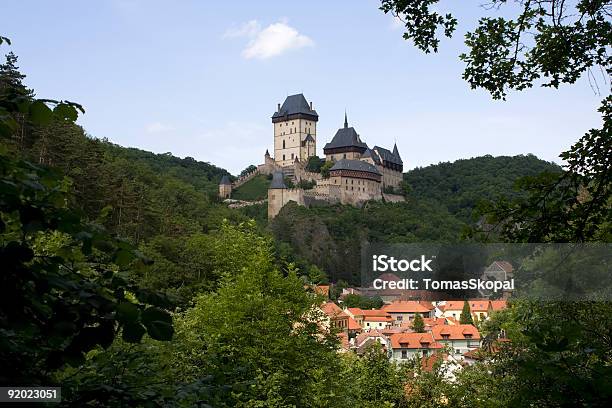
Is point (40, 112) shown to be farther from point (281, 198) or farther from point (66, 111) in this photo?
point (281, 198)

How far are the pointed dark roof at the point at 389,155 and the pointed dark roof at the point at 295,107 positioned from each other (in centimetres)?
1301

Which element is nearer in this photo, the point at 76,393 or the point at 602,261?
the point at 76,393

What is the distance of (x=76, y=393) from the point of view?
12.1 ft

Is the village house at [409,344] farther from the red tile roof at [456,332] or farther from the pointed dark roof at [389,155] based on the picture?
the pointed dark roof at [389,155]

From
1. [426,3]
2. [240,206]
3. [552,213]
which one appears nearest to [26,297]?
[552,213]

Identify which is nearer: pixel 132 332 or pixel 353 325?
pixel 132 332

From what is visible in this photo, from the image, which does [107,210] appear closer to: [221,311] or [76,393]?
[76,393]

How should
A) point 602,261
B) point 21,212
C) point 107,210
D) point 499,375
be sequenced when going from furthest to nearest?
point 499,375, point 602,261, point 107,210, point 21,212

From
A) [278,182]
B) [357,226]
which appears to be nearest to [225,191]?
[278,182]

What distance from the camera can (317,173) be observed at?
118188mm

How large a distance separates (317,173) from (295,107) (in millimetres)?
16471

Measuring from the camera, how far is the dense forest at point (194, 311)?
9.81 feet

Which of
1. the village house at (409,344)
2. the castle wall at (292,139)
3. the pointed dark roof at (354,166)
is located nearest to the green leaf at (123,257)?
the village house at (409,344)

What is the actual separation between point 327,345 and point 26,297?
15.2m
